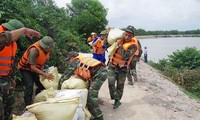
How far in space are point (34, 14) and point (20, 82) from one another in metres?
3.00

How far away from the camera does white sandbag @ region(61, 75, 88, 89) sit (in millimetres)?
5516

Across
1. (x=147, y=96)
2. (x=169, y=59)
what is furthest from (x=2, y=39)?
(x=169, y=59)

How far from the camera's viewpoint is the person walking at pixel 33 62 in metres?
5.42

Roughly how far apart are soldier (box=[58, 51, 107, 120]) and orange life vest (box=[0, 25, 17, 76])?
1.24 meters

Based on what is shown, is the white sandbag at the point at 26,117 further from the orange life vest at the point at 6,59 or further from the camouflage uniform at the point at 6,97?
the orange life vest at the point at 6,59

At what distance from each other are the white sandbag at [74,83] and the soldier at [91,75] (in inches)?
3.2

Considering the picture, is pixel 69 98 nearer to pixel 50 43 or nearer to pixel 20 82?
pixel 50 43

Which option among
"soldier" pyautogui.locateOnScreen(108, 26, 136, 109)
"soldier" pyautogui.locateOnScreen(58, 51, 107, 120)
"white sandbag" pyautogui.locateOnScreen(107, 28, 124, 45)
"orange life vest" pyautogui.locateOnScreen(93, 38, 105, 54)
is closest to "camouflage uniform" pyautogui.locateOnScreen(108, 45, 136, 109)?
"soldier" pyautogui.locateOnScreen(108, 26, 136, 109)

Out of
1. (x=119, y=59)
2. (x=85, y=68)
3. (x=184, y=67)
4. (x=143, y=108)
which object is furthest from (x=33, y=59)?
(x=184, y=67)

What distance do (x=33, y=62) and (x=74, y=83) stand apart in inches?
31.6

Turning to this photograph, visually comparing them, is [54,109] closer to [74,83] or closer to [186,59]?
[74,83]

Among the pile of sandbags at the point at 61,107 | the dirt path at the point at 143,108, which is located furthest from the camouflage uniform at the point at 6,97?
the dirt path at the point at 143,108

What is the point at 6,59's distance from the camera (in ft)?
15.4

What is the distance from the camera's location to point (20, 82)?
23.1ft
